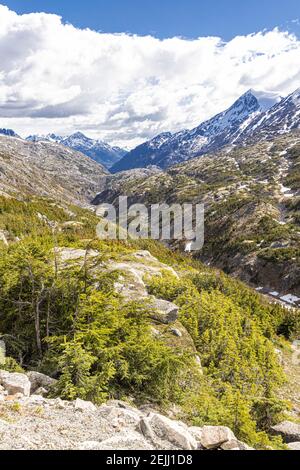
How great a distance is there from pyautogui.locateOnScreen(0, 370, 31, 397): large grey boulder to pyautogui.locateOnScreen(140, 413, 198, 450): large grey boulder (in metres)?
3.81

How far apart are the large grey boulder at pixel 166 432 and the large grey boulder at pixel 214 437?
278 mm

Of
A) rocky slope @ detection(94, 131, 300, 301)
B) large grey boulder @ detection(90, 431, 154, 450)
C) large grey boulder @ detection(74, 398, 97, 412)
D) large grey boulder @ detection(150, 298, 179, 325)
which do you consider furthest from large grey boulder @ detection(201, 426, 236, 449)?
rocky slope @ detection(94, 131, 300, 301)

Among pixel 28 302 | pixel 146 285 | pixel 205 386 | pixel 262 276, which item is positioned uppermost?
pixel 28 302

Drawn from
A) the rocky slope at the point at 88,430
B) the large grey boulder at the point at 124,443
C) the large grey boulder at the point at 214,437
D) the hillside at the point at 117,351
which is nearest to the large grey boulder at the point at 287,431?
the hillside at the point at 117,351

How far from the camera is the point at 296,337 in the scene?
31828 millimetres

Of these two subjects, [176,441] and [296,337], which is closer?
[176,441]

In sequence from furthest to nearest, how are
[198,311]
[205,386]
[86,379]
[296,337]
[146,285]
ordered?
[296,337] < [146,285] < [198,311] < [205,386] < [86,379]

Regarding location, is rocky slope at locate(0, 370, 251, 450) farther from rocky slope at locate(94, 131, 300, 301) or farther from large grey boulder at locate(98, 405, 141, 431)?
rocky slope at locate(94, 131, 300, 301)

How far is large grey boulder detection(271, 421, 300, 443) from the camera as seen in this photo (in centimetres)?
1238

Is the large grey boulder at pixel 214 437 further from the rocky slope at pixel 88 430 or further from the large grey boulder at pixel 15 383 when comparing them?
the large grey boulder at pixel 15 383

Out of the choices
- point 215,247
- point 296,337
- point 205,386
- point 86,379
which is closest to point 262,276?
point 215,247

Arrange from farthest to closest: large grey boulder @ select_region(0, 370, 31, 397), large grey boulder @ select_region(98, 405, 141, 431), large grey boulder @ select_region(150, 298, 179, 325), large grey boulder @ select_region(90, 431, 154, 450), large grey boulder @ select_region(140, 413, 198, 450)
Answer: large grey boulder @ select_region(150, 298, 179, 325)
large grey boulder @ select_region(0, 370, 31, 397)
large grey boulder @ select_region(98, 405, 141, 431)
large grey boulder @ select_region(140, 413, 198, 450)
large grey boulder @ select_region(90, 431, 154, 450)
